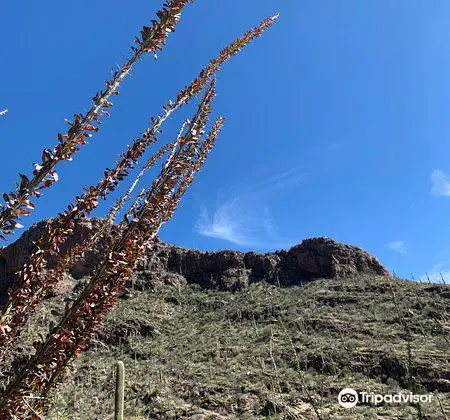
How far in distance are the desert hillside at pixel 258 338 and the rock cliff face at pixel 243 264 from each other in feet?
0.70

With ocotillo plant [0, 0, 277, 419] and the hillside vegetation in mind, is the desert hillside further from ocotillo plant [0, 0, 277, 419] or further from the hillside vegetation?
ocotillo plant [0, 0, 277, 419]

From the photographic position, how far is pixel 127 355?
41.9 m

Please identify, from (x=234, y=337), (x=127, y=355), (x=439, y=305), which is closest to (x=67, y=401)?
(x=127, y=355)

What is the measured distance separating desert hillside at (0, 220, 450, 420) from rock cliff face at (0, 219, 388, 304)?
0.21 meters

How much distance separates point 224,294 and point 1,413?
191 ft

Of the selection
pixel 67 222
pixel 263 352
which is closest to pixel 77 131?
pixel 67 222

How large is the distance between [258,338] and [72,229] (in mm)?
39626

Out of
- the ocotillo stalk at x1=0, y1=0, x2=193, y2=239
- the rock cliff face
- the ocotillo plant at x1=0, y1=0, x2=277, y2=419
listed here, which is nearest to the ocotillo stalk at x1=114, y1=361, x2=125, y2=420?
the ocotillo plant at x1=0, y1=0, x2=277, y2=419

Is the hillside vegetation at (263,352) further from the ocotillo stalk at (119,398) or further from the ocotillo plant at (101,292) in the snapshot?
the ocotillo plant at (101,292)

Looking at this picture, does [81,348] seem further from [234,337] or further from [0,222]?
[234,337]

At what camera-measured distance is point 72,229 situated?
9.78ft

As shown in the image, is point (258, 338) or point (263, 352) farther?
point (258, 338)

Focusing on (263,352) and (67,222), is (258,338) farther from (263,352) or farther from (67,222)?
(67,222)

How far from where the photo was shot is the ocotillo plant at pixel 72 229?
2496 mm
